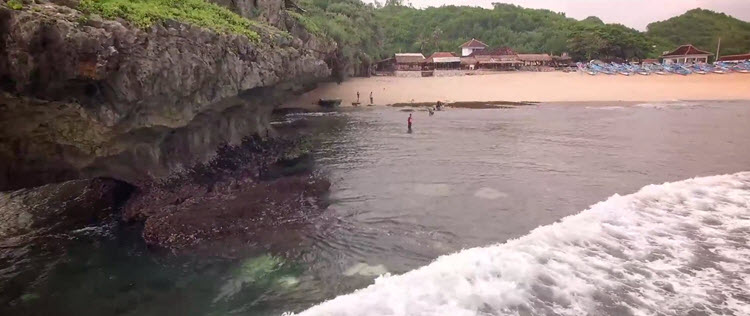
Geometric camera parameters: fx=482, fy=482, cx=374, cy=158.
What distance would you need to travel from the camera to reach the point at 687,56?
3009 inches

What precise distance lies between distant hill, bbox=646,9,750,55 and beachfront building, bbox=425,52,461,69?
41.9 meters

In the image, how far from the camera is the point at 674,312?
10.2 m

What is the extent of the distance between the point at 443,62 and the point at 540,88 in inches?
942

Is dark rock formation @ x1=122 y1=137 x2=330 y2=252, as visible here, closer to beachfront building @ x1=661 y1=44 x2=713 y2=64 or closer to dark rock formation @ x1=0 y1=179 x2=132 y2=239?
dark rock formation @ x1=0 y1=179 x2=132 y2=239

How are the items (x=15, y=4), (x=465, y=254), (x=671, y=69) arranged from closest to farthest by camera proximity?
(x=15, y=4) < (x=465, y=254) < (x=671, y=69)

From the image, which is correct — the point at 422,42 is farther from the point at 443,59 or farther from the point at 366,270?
the point at 366,270

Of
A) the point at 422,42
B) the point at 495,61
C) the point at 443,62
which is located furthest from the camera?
the point at 422,42

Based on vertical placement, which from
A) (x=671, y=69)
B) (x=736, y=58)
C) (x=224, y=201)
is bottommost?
(x=224, y=201)

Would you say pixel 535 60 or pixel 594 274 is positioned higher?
pixel 535 60

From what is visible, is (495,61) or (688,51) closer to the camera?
(688,51)

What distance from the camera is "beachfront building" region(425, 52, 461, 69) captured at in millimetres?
77875

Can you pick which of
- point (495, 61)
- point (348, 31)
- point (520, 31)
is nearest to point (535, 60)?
point (495, 61)

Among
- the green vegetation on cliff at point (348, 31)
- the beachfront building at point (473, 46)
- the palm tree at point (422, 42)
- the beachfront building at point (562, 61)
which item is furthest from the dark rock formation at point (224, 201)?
the palm tree at point (422, 42)

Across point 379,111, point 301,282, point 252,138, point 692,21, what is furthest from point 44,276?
point 692,21
